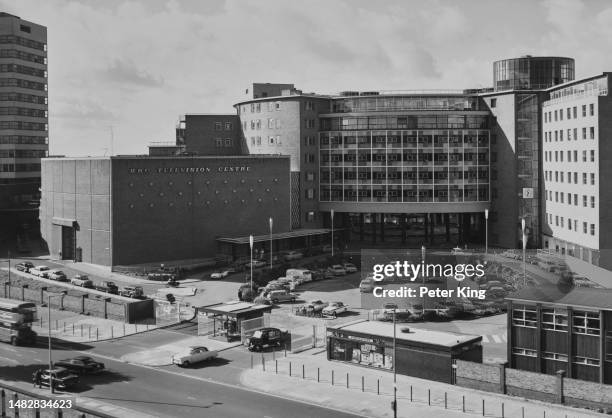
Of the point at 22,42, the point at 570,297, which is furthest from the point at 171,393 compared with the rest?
the point at 22,42

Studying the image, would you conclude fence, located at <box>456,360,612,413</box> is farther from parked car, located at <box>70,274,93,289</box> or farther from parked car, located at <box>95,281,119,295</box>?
parked car, located at <box>70,274,93,289</box>

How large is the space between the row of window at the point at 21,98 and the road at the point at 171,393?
107 metres

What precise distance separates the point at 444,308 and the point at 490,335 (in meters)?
8.73

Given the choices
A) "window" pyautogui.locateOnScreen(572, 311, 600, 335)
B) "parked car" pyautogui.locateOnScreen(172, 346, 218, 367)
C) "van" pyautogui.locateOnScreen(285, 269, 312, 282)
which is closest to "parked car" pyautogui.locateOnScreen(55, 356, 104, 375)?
"parked car" pyautogui.locateOnScreen(172, 346, 218, 367)

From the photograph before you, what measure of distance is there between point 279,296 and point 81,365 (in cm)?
3580

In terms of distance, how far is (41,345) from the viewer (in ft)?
241

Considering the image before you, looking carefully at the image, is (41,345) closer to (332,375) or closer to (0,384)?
(0,384)

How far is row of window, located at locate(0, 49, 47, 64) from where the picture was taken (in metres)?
160

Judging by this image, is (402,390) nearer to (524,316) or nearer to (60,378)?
(524,316)

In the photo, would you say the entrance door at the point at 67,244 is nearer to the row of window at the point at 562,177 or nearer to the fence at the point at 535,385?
the row of window at the point at 562,177

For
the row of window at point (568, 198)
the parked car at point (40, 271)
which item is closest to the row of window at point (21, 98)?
the parked car at point (40, 271)

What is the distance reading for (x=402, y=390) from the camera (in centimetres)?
5678

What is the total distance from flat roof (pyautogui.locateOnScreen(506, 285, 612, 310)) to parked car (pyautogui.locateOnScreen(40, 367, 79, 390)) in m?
33.7

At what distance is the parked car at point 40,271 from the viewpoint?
109 meters
